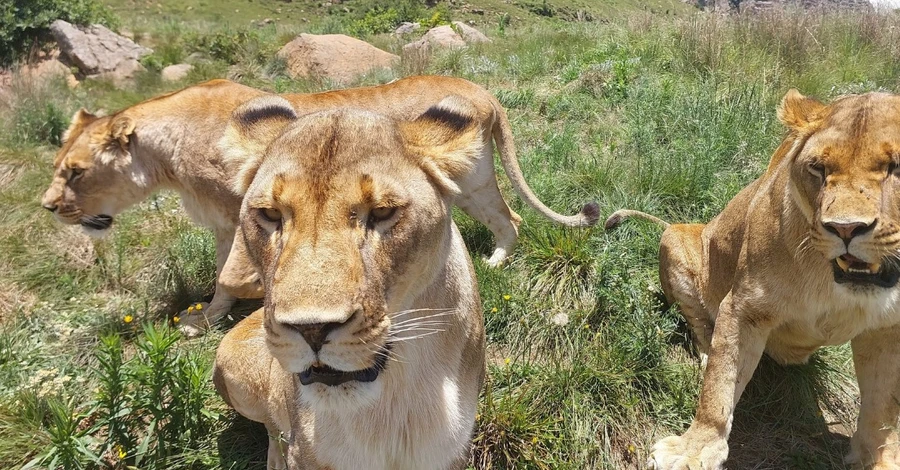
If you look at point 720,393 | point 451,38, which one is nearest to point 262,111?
point 720,393

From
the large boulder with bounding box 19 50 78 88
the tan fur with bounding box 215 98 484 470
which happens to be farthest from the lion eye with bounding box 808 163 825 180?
the large boulder with bounding box 19 50 78 88

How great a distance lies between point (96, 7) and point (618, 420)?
1585cm

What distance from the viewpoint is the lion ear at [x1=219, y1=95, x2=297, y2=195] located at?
6.27 ft

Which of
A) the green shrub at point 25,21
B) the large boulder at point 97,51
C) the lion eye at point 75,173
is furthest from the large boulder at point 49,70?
the lion eye at point 75,173

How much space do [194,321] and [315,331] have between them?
303 cm

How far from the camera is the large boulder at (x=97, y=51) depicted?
10.6 meters

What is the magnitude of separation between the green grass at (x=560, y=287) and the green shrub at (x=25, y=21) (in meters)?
4.49

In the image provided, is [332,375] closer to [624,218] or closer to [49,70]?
[624,218]

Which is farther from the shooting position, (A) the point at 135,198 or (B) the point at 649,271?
(A) the point at 135,198

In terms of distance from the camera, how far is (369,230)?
1504 millimetres

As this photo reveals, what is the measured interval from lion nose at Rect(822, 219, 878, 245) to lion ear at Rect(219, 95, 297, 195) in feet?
6.15

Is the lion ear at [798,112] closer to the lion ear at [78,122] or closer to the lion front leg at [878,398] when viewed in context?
the lion front leg at [878,398]

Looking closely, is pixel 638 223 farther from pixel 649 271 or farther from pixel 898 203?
pixel 898 203

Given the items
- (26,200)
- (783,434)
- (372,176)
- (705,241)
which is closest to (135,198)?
(26,200)
